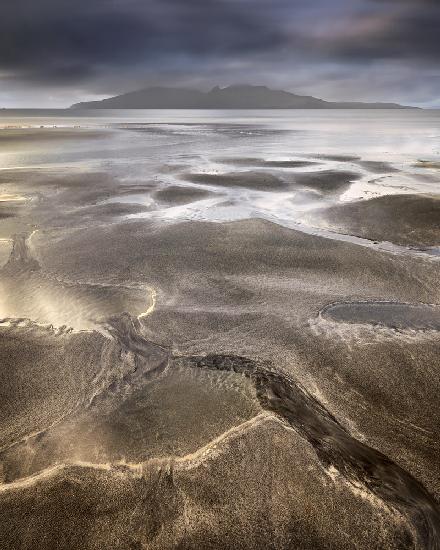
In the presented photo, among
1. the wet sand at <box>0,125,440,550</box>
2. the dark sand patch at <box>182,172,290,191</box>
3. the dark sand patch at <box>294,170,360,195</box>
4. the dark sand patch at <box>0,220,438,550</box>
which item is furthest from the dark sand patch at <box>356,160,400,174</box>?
the dark sand patch at <box>0,220,438,550</box>

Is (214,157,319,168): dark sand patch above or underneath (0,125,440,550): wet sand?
underneath

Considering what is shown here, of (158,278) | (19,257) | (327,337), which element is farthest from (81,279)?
(327,337)

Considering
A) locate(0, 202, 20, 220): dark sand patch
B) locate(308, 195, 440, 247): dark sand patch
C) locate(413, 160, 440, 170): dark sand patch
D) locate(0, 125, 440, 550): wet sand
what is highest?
locate(0, 125, 440, 550): wet sand

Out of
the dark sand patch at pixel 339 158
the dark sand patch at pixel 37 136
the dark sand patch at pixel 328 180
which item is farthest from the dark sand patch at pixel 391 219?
the dark sand patch at pixel 37 136

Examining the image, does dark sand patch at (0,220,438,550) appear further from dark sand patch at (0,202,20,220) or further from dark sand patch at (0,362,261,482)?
dark sand patch at (0,202,20,220)

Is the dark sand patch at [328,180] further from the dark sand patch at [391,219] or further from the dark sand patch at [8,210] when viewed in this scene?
the dark sand patch at [8,210]

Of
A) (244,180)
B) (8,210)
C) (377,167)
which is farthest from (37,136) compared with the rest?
(8,210)

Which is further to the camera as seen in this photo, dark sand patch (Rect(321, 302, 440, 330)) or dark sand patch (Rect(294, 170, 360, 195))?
dark sand patch (Rect(294, 170, 360, 195))

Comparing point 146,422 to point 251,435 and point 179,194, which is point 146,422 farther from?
point 179,194
